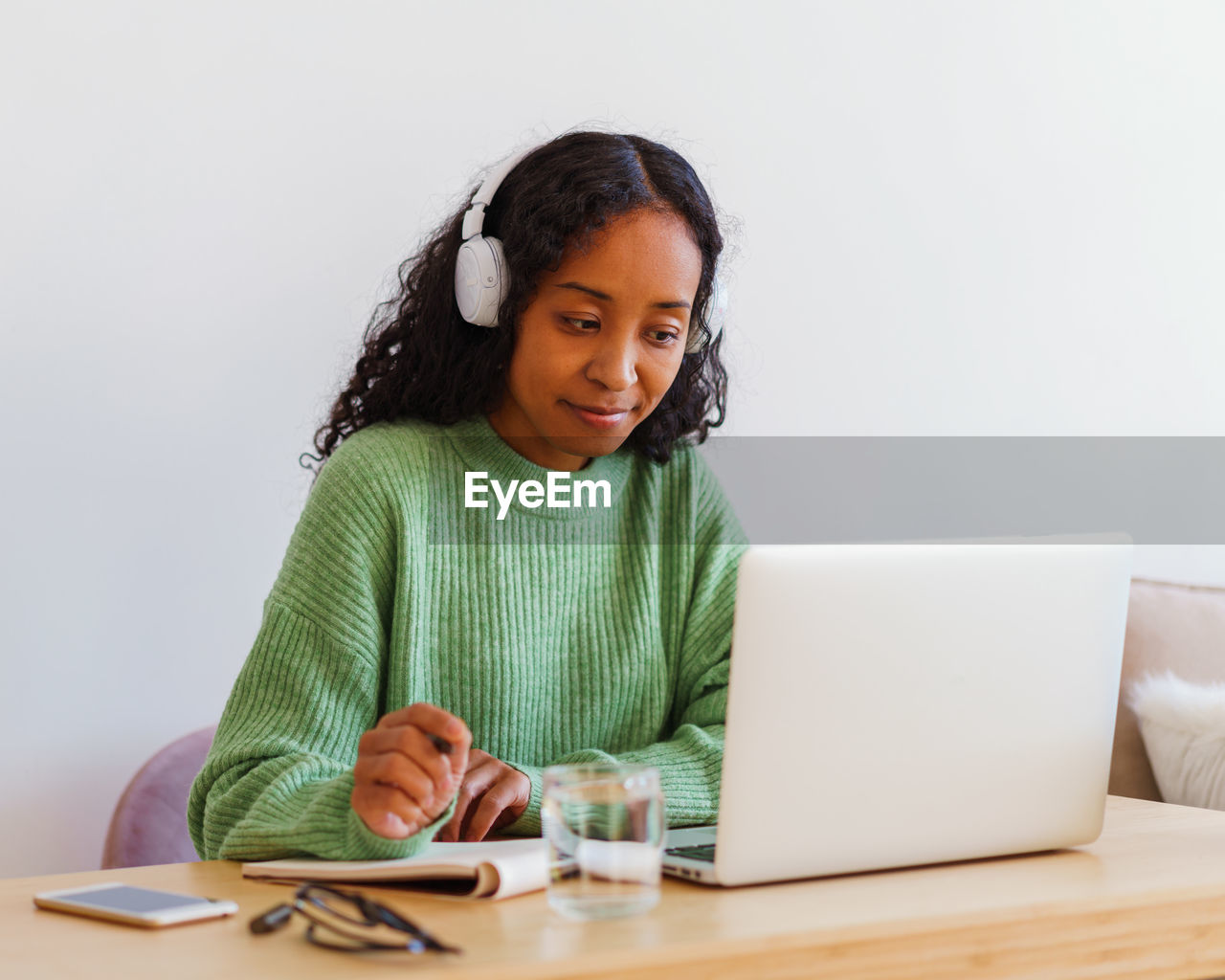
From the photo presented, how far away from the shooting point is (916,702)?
86cm

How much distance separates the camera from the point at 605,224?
4.07ft

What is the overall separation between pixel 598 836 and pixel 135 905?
0.28 m

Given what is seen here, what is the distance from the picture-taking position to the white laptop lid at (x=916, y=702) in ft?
2.67

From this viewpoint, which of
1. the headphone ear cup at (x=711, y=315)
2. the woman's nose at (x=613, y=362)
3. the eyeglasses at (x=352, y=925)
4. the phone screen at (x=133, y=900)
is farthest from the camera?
the headphone ear cup at (x=711, y=315)

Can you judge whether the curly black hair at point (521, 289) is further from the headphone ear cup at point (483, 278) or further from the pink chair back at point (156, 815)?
the pink chair back at point (156, 815)

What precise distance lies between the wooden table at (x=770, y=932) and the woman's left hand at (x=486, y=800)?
0.65ft

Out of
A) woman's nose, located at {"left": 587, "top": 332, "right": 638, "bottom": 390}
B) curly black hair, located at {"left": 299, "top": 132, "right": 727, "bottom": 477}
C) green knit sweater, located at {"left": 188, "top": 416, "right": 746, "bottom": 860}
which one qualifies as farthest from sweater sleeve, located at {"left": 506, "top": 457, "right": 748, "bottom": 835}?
woman's nose, located at {"left": 587, "top": 332, "right": 638, "bottom": 390}

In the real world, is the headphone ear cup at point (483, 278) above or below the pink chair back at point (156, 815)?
above

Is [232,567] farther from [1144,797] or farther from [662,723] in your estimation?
[1144,797]

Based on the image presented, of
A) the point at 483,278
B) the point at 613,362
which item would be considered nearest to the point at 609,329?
the point at 613,362

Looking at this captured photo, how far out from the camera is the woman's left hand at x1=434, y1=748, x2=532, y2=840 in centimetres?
104

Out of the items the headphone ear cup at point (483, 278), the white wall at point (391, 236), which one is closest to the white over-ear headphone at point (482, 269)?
the headphone ear cup at point (483, 278)

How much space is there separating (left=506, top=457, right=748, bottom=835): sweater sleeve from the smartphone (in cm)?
34

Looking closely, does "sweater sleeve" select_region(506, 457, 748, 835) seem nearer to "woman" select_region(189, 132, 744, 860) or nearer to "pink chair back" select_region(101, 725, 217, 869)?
"woman" select_region(189, 132, 744, 860)
